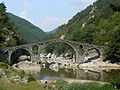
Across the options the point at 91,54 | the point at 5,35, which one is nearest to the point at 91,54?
the point at 91,54

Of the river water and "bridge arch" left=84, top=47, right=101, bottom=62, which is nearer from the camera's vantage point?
the river water

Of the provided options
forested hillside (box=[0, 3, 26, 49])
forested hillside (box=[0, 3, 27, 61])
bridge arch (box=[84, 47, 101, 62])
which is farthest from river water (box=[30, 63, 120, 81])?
forested hillside (box=[0, 3, 26, 49])

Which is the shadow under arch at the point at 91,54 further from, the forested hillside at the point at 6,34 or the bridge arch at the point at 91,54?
the forested hillside at the point at 6,34

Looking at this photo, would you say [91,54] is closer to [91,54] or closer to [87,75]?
[91,54]

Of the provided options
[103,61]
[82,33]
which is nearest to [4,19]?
[82,33]

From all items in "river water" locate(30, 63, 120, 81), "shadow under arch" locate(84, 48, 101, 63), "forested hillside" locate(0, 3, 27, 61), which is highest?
"forested hillside" locate(0, 3, 27, 61)

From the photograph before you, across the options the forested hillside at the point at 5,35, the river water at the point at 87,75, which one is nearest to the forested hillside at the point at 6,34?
the forested hillside at the point at 5,35

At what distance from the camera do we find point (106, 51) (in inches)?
3671

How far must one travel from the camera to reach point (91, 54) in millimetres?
110438

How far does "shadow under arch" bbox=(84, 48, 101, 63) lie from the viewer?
4015 inches

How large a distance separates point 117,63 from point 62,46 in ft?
211

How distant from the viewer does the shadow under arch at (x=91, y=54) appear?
102 metres

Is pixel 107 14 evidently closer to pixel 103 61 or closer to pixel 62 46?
pixel 62 46

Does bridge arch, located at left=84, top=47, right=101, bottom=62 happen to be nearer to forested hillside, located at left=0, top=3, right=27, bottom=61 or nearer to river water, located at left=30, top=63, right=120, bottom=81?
forested hillside, located at left=0, top=3, right=27, bottom=61
